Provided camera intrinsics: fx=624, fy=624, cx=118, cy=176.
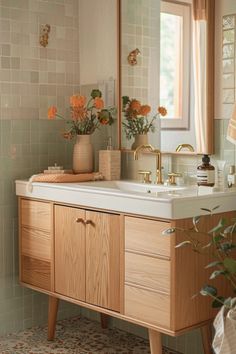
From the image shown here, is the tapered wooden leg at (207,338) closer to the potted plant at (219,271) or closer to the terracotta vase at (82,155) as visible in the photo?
the potted plant at (219,271)

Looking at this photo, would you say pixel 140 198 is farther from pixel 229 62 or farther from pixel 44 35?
pixel 44 35

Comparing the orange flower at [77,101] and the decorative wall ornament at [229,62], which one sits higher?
Answer: the decorative wall ornament at [229,62]

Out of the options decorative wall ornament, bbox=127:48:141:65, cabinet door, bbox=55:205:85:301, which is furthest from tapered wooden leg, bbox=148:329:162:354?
decorative wall ornament, bbox=127:48:141:65

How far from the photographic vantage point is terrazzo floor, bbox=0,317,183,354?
3.20 metres

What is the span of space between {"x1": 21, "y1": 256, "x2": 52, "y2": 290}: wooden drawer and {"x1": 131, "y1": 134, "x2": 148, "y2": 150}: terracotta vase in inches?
30.3

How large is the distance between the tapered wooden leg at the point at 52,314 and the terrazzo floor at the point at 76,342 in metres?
0.05

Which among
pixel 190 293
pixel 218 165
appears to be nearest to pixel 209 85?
pixel 218 165

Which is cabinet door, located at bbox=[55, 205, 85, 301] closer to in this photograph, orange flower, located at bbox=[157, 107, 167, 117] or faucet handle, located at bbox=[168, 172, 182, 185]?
faucet handle, located at bbox=[168, 172, 182, 185]

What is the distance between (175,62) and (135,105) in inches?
14.1

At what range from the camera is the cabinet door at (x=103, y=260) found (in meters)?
2.75

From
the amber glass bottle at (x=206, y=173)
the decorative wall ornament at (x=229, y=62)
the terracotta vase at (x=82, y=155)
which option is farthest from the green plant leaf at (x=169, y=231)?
the terracotta vase at (x=82, y=155)

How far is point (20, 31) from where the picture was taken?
3.40 m

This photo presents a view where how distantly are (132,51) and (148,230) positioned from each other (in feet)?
3.76

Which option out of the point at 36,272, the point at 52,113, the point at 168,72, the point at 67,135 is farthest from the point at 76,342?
the point at 168,72
